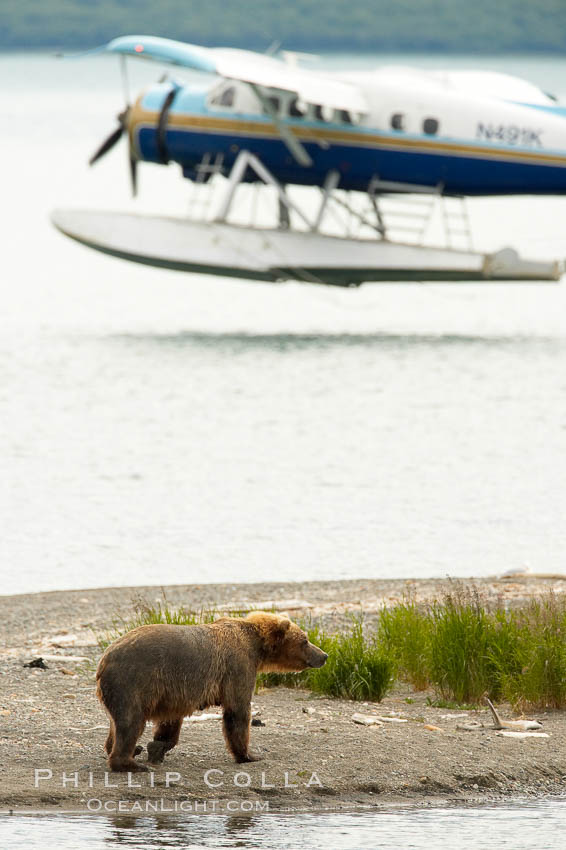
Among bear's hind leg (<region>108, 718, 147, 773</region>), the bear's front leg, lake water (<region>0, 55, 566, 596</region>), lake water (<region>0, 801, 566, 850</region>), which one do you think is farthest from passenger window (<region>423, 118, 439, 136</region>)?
bear's hind leg (<region>108, 718, 147, 773</region>)

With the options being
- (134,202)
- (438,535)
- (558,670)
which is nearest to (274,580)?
(438,535)

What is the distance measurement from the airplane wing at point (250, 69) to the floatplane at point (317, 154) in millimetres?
37

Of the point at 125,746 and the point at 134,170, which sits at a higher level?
the point at 134,170

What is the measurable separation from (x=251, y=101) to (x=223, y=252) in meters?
3.27

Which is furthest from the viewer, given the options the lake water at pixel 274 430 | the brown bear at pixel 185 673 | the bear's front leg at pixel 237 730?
the lake water at pixel 274 430

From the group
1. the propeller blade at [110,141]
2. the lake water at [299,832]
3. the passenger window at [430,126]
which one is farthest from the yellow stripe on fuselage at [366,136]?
the lake water at [299,832]

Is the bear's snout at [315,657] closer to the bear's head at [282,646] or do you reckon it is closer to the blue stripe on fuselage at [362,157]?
the bear's head at [282,646]

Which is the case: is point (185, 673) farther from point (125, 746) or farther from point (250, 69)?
point (250, 69)

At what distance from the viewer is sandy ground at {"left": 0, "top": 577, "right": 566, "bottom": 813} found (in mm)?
6355

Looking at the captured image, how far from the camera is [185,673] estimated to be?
6.32m

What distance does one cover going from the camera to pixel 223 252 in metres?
29.7

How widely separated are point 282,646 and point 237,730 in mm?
422

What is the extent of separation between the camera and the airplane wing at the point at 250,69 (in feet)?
97.1

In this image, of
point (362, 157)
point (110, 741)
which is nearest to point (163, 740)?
point (110, 741)
